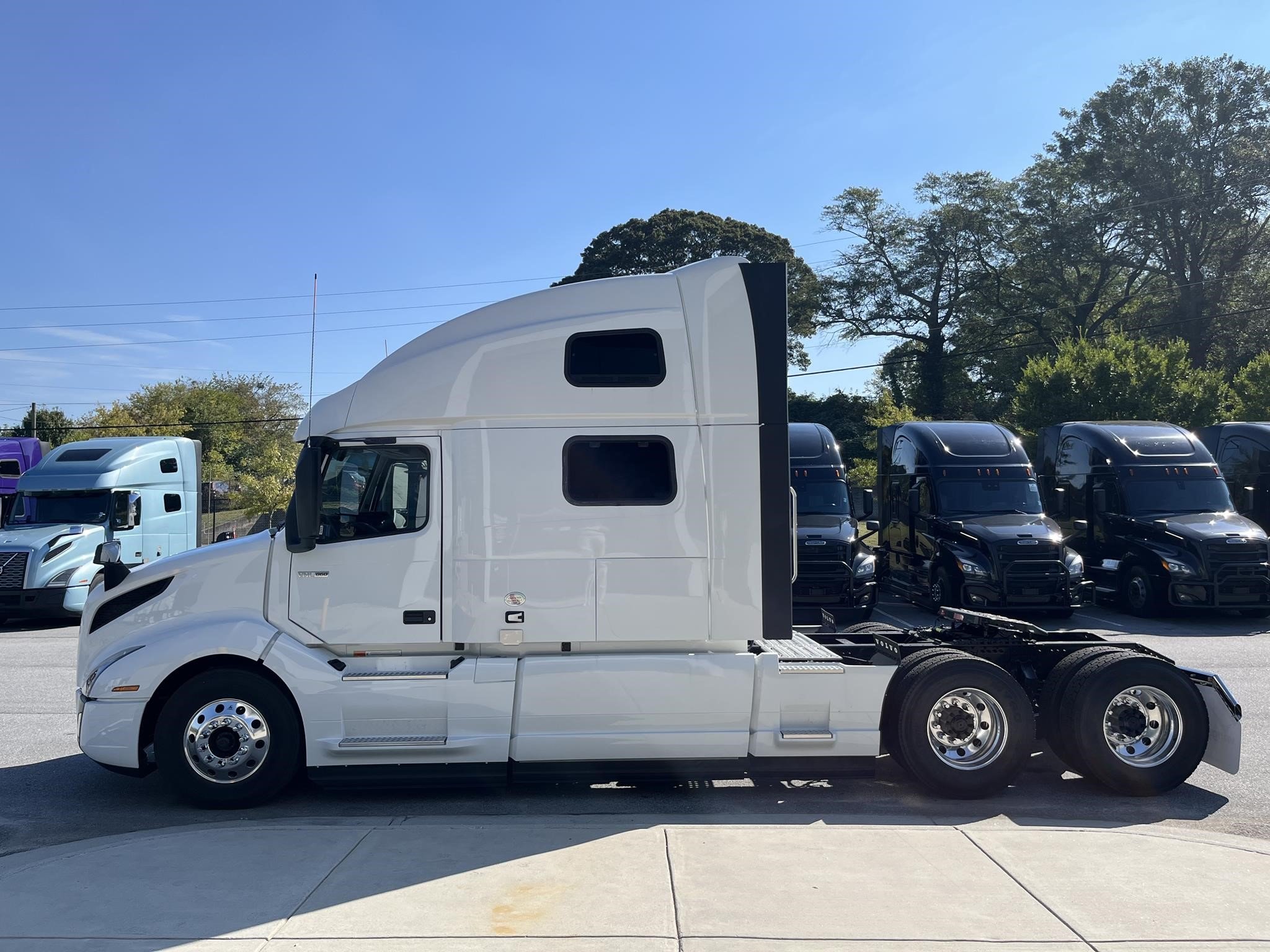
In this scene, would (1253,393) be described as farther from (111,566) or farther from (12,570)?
(111,566)

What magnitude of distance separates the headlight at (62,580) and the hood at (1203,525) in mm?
18286

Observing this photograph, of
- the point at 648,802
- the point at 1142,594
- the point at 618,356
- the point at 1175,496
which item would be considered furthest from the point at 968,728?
the point at 1175,496

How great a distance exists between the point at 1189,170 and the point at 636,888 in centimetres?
5254

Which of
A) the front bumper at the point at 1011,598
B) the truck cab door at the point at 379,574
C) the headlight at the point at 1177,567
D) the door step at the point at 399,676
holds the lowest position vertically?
the front bumper at the point at 1011,598

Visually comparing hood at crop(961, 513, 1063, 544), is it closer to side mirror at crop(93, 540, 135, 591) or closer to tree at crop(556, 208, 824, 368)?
side mirror at crop(93, 540, 135, 591)

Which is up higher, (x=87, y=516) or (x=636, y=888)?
(x=87, y=516)

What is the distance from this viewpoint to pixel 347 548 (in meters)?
6.78

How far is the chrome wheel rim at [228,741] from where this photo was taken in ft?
21.6

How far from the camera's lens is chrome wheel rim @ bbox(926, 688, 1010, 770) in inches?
271

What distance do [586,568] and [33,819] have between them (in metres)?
3.95

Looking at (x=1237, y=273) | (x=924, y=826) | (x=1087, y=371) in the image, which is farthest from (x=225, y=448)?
(x=924, y=826)

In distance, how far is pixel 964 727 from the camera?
22.8ft

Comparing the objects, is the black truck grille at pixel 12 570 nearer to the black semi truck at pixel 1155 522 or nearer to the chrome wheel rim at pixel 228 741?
the chrome wheel rim at pixel 228 741

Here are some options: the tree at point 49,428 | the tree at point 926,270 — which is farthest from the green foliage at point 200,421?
the tree at point 926,270
